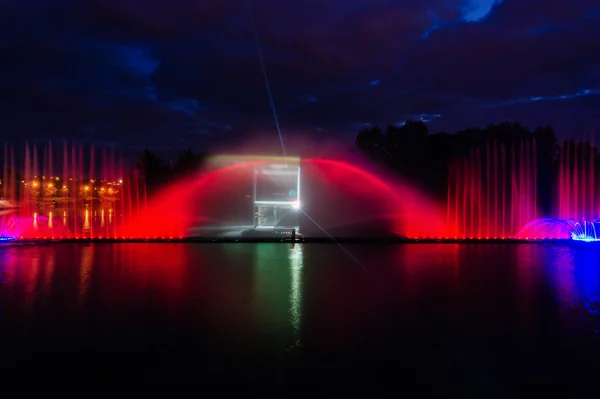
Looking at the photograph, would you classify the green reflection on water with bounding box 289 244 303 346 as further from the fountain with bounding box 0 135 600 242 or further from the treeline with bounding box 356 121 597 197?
the treeline with bounding box 356 121 597 197

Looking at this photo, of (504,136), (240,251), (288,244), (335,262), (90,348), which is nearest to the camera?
(90,348)

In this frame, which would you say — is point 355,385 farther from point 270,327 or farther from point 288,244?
point 288,244

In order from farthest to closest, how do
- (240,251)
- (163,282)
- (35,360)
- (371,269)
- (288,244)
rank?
(288,244), (240,251), (371,269), (163,282), (35,360)

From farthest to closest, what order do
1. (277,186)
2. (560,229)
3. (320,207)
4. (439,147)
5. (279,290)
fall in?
(439,147)
(320,207)
(277,186)
(560,229)
(279,290)

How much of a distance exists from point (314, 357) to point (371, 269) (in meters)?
5.82

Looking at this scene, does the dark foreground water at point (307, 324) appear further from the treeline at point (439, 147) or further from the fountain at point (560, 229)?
the treeline at point (439, 147)

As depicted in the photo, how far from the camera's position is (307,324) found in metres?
6.06

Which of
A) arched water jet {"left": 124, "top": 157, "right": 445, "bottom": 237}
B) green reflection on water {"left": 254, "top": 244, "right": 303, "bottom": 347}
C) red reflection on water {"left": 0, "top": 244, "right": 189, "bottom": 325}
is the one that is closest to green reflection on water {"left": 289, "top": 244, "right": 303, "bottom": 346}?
green reflection on water {"left": 254, "top": 244, "right": 303, "bottom": 347}

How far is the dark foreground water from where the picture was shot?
4422mm

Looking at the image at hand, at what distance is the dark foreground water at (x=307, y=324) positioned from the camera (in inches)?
174

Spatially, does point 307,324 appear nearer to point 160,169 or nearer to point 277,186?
point 277,186

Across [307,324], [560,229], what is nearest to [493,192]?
[560,229]

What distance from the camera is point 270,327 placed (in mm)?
5914

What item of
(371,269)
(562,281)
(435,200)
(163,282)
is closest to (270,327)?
(163,282)
